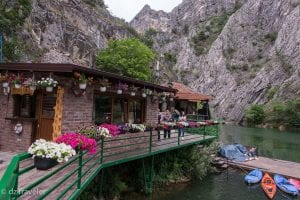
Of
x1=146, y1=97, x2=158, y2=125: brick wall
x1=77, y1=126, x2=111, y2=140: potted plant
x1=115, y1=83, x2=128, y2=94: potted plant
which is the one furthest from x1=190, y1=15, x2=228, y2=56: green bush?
x1=77, y1=126, x2=111, y2=140: potted plant

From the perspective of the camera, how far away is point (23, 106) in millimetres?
12680

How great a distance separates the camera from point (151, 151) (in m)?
14.2

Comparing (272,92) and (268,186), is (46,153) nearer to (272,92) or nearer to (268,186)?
(268,186)

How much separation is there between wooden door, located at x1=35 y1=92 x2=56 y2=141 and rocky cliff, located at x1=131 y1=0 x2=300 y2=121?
233ft

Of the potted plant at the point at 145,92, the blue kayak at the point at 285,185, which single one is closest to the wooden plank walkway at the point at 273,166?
the blue kayak at the point at 285,185

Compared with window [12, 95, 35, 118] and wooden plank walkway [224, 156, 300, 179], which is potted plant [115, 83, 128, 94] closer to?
window [12, 95, 35, 118]

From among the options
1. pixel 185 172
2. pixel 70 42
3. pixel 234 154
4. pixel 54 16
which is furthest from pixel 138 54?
pixel 185 172

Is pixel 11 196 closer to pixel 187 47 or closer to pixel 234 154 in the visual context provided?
pixel 234 154

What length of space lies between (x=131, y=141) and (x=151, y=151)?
1.16 metres

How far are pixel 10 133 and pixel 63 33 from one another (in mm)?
40243

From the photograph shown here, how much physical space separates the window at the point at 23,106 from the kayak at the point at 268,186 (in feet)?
44.2

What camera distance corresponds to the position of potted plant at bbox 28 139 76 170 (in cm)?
676

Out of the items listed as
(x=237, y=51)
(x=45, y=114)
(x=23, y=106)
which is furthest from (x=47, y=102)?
(x=237, y=51)

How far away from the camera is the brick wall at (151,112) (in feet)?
56.3
